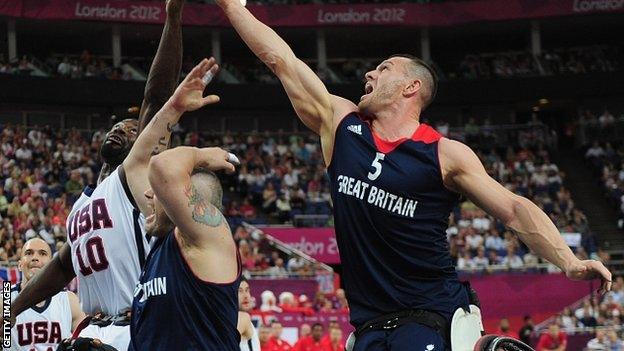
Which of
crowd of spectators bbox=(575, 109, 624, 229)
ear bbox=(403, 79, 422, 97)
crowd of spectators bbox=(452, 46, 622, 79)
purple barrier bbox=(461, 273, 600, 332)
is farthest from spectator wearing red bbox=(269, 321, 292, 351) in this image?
crowd of spectators bbox=(452, 46, 622, 79)

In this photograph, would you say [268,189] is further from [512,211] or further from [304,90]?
[512,211]

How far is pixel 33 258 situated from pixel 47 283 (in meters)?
2.69

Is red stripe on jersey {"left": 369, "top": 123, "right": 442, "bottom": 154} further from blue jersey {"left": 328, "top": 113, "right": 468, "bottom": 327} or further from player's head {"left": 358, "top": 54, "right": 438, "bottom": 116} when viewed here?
player's head {"left": 358, "top": 54, "right": 438, "bottom": 116}

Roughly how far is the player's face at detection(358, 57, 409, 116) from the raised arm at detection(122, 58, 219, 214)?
2.78 ft

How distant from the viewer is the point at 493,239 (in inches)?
1047

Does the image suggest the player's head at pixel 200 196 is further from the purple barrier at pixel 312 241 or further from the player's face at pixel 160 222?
the purple barrier at pixel 312 241

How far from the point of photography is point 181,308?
5.07 m

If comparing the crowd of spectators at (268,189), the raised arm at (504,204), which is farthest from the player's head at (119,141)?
the crowd of spectators at (268,189)

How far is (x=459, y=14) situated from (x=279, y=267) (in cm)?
1956

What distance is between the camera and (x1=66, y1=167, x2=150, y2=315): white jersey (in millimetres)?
Result: 6727

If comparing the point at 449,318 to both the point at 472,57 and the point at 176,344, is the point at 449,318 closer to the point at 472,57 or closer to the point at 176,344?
the point at 176,344

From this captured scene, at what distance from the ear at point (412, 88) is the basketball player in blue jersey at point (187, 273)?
1.23 meters

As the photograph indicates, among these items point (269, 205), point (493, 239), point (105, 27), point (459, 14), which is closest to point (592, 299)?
point (493, 239)

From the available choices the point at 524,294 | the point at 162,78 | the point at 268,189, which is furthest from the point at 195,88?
the point at 268,189
